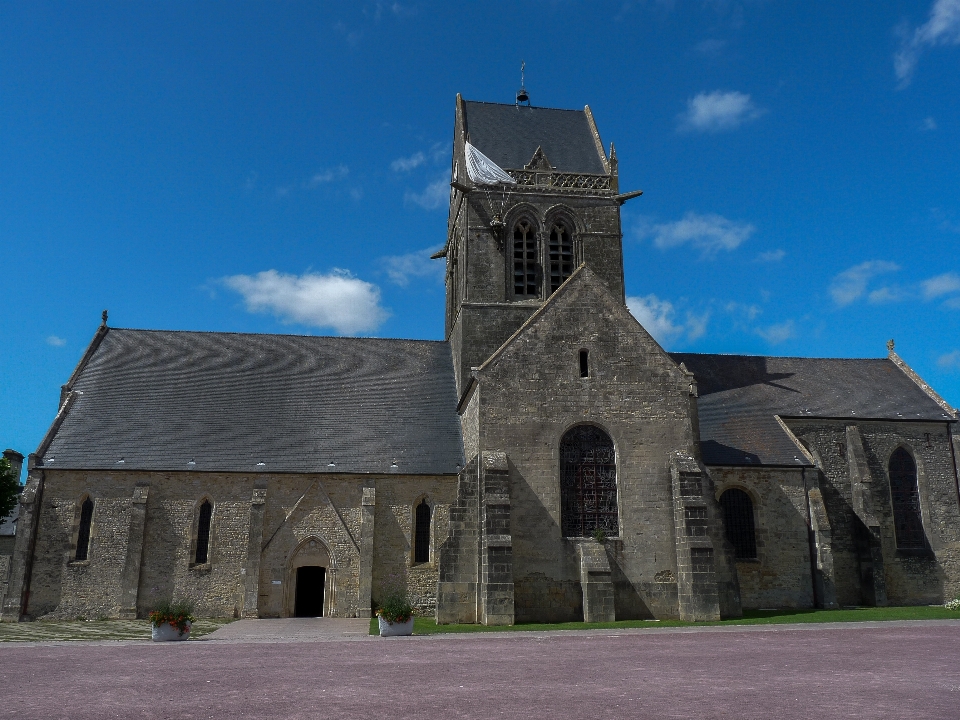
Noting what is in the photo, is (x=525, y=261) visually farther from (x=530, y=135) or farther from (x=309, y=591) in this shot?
(x=309, y=591)

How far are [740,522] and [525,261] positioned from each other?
43.1 ft

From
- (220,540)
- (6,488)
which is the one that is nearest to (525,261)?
(220,540)

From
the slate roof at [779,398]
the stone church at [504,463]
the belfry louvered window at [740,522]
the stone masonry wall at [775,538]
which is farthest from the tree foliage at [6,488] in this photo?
the belfry louvered window at [740,522]

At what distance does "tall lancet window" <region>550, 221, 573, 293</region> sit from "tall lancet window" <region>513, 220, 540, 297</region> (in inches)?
26.6

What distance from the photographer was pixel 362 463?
27156 mm

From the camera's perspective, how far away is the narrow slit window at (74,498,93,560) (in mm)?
25797

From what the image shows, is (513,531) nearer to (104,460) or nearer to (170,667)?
(170,667)

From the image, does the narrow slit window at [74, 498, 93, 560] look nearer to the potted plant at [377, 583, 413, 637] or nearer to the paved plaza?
the paved plaza

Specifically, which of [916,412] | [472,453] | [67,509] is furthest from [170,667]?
[916,412]

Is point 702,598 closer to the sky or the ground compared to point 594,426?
closer to the ground

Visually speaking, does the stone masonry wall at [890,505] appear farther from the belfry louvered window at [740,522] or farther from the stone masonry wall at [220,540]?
the stone masonry wall at [220,540]

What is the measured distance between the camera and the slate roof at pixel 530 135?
109 ft

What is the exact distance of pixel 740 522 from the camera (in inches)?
1095

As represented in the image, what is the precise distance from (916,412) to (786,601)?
35.9 feet
